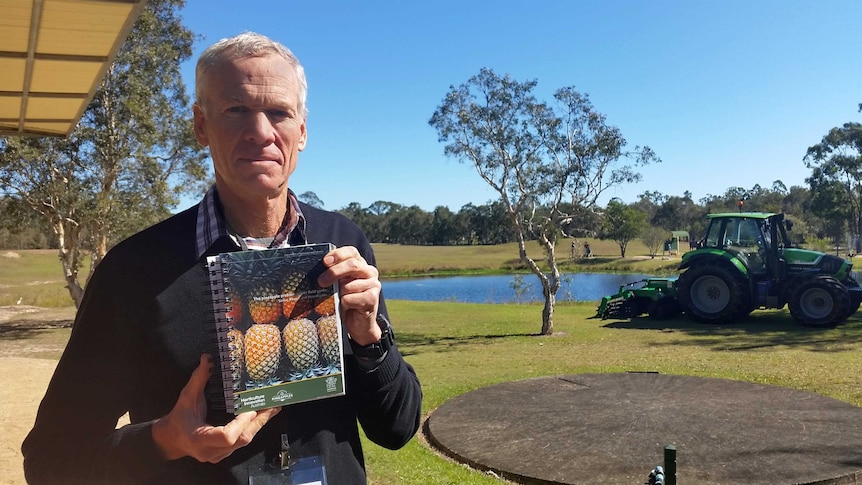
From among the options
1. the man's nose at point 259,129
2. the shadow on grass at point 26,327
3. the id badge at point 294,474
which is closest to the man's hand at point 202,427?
the id badge at point 294,474

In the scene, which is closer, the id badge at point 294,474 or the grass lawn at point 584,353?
the id badge at point 294,474

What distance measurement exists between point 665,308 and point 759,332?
2.57 metres

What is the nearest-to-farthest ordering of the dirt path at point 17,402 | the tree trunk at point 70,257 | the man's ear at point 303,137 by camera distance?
1. the man's ear at point 303,137
2. the dirt path at point 17,402
3. the tree trunk at point 70,257

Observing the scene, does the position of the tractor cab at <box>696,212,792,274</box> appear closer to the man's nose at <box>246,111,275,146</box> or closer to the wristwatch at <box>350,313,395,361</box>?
the wristwatch at <box>350,313,395,361</box>

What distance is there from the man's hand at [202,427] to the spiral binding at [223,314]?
46mm

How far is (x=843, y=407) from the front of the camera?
6.32 meters

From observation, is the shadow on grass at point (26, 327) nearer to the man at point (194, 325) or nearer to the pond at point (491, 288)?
the pond at point (491, 288)

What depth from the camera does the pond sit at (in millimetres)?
30719

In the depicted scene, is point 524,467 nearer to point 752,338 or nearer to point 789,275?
point 752,338

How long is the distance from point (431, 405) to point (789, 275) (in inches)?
408

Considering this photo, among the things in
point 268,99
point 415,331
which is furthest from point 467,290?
point 268,99

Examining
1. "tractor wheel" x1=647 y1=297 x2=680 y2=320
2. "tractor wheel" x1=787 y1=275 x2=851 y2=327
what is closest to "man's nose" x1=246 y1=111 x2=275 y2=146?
"tractor wheel" x1=787 y1=275 x2=851 y2=327

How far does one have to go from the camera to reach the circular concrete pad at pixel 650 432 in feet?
15.8

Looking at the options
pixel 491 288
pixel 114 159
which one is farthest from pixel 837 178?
pixel 114 159
